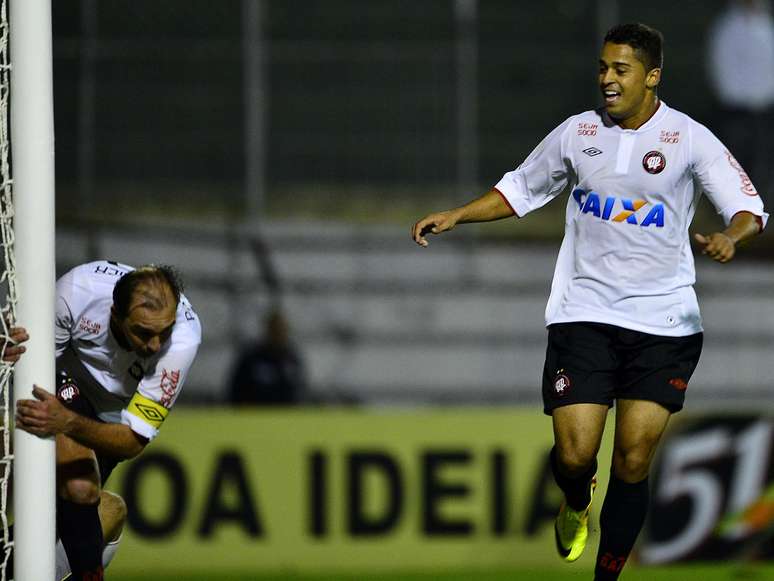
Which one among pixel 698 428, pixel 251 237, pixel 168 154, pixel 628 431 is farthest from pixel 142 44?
pixel 628 431

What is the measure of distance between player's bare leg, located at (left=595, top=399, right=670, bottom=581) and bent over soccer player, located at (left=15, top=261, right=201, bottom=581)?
1.66m

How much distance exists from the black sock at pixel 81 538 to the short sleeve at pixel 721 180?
8.62 ft

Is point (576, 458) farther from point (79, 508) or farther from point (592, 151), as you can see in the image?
point (79, 508)

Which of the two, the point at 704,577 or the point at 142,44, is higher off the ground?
the point at 142,44

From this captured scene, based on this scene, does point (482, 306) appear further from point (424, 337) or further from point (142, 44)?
point (142, 44)

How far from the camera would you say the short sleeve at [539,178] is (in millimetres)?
5785

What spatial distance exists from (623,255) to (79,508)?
228cm

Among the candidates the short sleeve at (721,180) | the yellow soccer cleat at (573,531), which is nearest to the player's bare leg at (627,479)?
the yellow soccer cleat at (573,531)

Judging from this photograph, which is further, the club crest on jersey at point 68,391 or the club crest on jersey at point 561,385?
the club crest on jersey at point 68,391

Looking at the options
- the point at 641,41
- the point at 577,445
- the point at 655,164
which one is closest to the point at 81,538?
the point at 577,445

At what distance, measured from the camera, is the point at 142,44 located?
1083cm

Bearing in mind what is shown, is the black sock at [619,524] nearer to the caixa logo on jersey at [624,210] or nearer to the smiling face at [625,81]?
the caixa logo on jersey at [624,210]

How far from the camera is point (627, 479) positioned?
573 centimetres

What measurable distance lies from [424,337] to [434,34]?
2169 millimetres
